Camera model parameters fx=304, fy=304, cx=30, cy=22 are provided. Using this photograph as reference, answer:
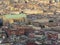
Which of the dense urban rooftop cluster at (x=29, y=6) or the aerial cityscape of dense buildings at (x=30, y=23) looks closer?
the aerial cityscape of dense buildings at (x=30, y=23)

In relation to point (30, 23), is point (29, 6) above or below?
below

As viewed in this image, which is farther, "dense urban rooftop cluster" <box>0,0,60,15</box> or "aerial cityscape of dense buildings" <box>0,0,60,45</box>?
"dense urban rooftop cluster" <box>0,0,60,15</box>

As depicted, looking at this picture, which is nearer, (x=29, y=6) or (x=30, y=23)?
(x=30, y=23)

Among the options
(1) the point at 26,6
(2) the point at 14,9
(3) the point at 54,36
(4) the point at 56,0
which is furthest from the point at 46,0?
(3) the point at 54,36

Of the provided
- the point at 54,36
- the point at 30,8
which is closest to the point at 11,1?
the point at 30,8

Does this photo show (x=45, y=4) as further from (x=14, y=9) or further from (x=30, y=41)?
(x=30, y=41)

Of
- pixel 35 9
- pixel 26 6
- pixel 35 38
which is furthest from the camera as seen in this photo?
pixel 26 6

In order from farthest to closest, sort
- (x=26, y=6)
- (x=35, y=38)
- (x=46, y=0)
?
(x=46, y=0), (x=26, y=6), (x=35, y=38)

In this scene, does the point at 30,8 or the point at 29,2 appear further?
the point at 29,2

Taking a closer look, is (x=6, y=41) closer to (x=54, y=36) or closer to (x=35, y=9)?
(x=54, y=36)
